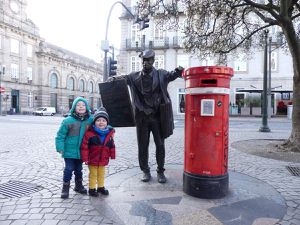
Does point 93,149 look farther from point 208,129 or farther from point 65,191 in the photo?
point 208,129

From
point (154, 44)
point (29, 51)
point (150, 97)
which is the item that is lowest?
point (150, 97)

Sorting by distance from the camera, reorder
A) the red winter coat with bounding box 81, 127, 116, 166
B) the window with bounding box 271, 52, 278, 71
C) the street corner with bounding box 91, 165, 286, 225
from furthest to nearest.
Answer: the window with bounding box 271, 52, 278, 71
the red winter coat with bounding box 81, 127, 116, 166
the street corner with bounding box 91, 165, 286, 225

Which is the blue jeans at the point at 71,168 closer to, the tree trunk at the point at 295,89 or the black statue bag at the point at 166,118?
the black statue bag at the point at 166,118

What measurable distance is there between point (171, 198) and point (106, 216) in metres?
1.08

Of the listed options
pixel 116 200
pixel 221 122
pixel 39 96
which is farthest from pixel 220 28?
pixel 39 96

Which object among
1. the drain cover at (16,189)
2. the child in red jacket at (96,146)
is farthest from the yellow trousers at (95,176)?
the drain cover at (16,189)

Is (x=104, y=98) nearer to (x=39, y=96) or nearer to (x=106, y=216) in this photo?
(x=106, y=216)

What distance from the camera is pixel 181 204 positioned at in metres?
4.06

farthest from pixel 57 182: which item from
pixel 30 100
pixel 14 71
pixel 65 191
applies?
pixel 30 100

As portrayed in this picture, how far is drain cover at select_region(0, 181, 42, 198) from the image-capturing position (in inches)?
173

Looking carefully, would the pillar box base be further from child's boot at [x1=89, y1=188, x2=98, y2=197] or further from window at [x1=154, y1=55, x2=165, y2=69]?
window at [x1=154, y1=55, x2=165, y2=69]

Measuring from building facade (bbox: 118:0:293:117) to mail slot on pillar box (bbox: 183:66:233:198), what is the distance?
25.7 m

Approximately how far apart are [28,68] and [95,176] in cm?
5330

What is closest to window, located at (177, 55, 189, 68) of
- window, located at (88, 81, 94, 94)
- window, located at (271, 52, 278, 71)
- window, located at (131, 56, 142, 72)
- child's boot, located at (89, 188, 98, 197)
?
window, located at (131, 56, 142, 72)
